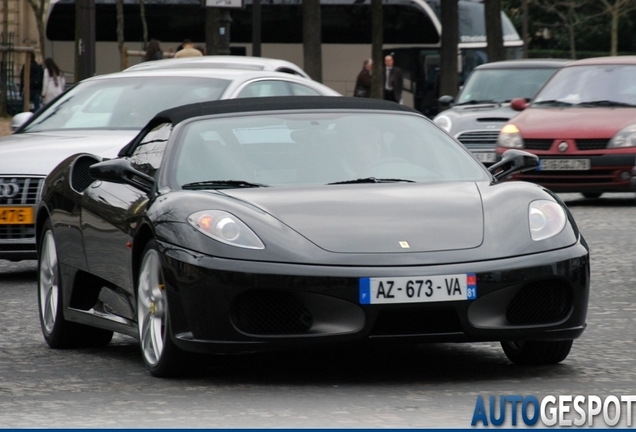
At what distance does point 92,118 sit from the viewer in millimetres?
11922

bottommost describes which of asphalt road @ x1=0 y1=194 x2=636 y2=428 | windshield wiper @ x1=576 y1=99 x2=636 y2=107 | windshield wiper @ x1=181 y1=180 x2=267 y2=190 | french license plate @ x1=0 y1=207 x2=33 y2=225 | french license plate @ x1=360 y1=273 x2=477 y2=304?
french license plate @ x1=0 y1=207 x2=33 y2=225

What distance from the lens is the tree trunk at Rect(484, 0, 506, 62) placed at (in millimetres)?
35344

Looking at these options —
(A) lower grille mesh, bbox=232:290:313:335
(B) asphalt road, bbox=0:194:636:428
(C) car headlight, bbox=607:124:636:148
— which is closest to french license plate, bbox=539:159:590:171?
(C) car headlight, bbox=607:124:636:148

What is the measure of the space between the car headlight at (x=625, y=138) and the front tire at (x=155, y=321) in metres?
10.7

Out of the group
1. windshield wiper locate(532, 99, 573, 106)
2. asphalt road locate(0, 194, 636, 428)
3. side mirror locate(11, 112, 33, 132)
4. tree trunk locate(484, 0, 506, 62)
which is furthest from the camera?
tree trunk locate(484, 0, 506, 62)

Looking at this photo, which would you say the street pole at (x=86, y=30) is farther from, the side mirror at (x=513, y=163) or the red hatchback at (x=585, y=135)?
the side mirror at (x=513, y=163)

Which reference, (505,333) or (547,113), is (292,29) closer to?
(547,113)

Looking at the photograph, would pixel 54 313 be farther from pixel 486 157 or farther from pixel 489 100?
pixel 489 100

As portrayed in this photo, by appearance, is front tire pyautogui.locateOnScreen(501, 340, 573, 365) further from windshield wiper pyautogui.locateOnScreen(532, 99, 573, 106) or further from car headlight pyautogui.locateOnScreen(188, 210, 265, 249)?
windshield wiper pyautogui.locateOnScreen(532, 99, 573, 106)

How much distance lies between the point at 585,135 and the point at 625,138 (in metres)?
0.43

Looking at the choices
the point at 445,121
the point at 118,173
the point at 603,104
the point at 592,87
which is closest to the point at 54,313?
the point at 118,173

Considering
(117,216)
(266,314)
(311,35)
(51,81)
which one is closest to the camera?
(266,314)

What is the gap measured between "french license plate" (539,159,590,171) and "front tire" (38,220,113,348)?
30.7 feet

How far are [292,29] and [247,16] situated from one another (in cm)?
123
